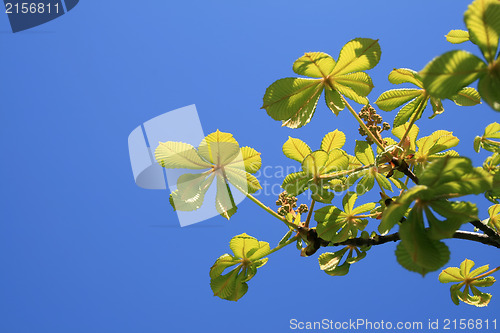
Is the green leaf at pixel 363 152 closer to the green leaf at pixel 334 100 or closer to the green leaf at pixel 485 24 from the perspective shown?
the green leaf at pixel 334 100

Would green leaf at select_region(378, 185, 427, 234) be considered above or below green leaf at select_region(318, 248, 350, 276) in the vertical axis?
above

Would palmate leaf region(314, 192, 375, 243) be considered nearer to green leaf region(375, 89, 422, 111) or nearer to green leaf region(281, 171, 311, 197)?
green leaf region(281, 171, 311, 197)

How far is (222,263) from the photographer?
1332 millimetres

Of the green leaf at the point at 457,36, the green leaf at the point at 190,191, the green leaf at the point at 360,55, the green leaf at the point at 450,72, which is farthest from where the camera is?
the green leaf at the point at 457,36

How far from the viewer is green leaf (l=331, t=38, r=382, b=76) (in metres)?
1.14

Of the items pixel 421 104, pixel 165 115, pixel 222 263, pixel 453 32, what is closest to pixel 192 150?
pixel 165 115

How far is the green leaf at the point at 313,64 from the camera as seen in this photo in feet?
3.77

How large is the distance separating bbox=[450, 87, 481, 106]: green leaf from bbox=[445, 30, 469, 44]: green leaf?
1.01 feet

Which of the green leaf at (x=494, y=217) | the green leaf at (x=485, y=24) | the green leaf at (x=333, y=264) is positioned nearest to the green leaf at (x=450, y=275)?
the green leaf at (x=494, y=217)

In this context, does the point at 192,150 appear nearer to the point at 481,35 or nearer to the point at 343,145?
the point at 343,145

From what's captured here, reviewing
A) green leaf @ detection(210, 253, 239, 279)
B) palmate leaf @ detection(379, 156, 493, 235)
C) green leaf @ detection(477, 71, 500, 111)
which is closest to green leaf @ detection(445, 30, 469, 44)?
green leaf @ detection(477, 71, 500, 111)

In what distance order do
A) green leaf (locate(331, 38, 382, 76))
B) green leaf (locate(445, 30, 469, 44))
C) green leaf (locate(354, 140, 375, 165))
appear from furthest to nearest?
green leaf (locate(445, 30, 469, 44)) < green leaf (locate(354, 140, 375, 165)) < green leaf (locate(331, 38, 382, 76))

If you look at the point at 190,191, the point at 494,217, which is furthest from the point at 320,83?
the point at 494,217

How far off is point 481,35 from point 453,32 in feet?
2.56
